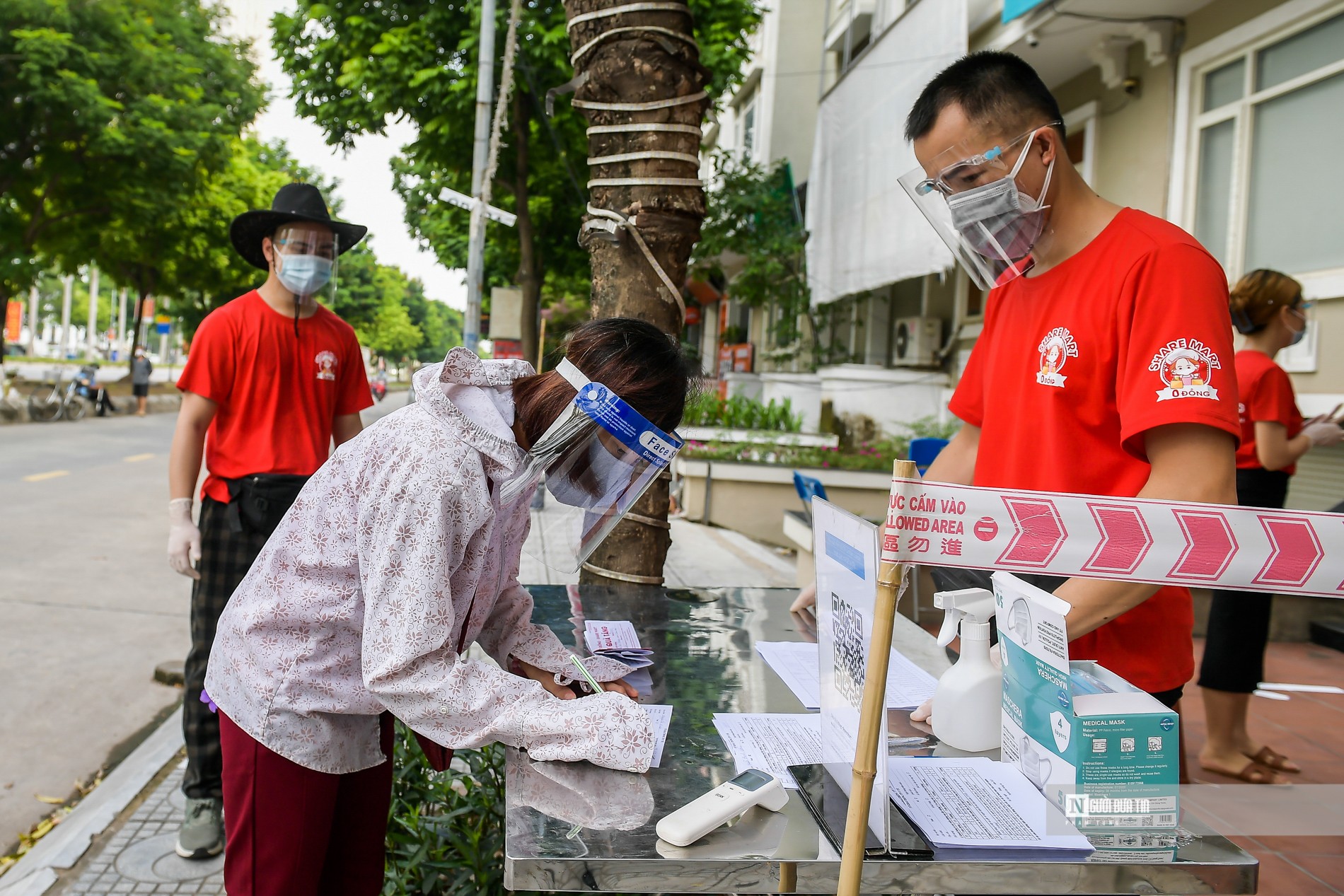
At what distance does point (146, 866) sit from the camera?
122 inches

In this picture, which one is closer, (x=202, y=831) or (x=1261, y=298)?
(x=202, y=831)

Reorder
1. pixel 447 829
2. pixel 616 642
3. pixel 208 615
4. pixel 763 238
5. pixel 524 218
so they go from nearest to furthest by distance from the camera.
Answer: pixel 616 642
pixel 447 829
pixel 208 615
pixel 763 238
pixel 524 218

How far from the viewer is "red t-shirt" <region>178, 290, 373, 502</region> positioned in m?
3.30

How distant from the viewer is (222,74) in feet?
73.6

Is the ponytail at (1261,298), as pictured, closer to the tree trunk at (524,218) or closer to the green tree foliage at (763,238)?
the green tree foliage at (763,238)

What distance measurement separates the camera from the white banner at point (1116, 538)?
111 centimetres

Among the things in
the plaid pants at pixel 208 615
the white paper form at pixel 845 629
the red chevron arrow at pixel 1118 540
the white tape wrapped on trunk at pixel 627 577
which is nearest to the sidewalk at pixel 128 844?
the plaid pants at pixel 208 615

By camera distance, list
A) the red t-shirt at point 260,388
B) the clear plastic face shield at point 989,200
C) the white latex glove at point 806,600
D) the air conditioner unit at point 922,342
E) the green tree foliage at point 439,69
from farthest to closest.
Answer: the green tree foliage at point 439,69, the air conditioner unit at point 922,342, the red t-shirt at point 260,388, the white latex glove at point 806,600, the clear plastic face shield at point 989,200

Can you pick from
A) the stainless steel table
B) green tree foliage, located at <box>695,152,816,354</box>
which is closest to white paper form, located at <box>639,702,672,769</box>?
the stainless steel table

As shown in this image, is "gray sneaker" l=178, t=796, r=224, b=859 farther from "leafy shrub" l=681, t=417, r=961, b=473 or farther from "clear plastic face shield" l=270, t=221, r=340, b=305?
"leafy shrub" l=681, t=417, r=961, b=473

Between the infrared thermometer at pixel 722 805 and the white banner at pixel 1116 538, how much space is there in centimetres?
45

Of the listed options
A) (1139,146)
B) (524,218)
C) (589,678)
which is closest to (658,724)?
(589,678)

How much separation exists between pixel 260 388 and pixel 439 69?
9.94 meters

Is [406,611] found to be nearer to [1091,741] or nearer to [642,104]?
[1091,741]
